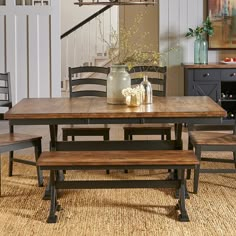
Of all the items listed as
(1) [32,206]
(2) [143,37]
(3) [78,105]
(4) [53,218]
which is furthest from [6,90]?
(2) [143,37]

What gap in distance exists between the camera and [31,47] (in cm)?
792

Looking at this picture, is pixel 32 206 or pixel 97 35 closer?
pixel 32 206

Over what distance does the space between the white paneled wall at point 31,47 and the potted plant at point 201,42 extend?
1.84 metres

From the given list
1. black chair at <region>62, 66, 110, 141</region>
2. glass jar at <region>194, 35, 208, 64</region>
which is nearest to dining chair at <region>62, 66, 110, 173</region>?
black chair at <region>62, 66, 110, 141</region>

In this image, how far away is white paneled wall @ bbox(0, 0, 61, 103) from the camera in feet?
25.7

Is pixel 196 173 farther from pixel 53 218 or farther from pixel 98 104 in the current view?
pixel 53 218

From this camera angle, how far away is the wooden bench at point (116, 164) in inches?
152

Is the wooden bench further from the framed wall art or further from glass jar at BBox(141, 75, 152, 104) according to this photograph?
the framed wall art

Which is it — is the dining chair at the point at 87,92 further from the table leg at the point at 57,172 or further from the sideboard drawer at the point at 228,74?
the sideboard drawer at the point at 228,74

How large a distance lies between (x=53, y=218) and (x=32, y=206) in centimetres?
38

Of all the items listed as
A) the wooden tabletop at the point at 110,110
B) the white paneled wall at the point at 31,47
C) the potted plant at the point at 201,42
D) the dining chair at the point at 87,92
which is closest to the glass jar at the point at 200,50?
the potted plant at the point at 201,42

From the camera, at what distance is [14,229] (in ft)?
12.4

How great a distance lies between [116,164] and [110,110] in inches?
20.6

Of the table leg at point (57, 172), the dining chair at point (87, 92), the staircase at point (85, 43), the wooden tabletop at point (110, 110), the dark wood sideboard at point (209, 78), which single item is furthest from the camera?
the staircase at point (85, 43)
